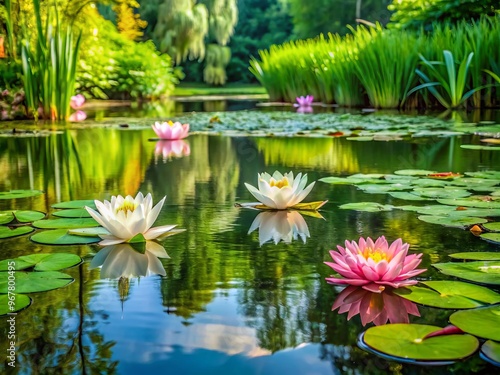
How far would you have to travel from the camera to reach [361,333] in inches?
32.9

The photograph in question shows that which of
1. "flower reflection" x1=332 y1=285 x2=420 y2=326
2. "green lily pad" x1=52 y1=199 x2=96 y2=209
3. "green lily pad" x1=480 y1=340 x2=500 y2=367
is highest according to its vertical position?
"green lily pad" x1=52 y1=199 x2=96 y2=209

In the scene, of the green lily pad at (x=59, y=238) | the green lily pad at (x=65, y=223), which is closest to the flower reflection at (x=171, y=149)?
the green lily pad at (x=65, y=223)

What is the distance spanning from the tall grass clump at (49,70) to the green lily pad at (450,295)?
15.5ft

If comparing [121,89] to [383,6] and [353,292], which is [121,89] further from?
[383,6]

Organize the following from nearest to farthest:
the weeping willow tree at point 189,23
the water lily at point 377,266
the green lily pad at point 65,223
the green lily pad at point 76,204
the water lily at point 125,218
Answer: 1. the water lily at point 377,266
2. the water lily at point 125,218
3. the green lily pad at point 65,223
4. the green lily pad at point 76,204
5. the weeping willow tree at point 189,23

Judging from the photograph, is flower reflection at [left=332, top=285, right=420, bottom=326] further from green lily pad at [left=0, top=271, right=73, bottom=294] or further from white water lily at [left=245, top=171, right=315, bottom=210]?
white water lily at [left=245, top=171, right=315, bottom=210]

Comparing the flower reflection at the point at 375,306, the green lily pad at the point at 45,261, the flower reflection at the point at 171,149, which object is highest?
the flower reflection at the point at 171,149

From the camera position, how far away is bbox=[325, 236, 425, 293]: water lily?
1.00 meters

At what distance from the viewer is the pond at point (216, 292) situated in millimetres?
755

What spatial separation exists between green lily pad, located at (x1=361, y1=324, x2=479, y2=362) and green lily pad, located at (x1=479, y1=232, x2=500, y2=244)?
56 cm

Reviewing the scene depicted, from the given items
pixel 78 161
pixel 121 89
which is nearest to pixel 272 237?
pixel 78 161

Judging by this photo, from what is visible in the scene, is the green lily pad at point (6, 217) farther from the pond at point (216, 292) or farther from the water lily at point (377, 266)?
the water lily at point (377, 266)

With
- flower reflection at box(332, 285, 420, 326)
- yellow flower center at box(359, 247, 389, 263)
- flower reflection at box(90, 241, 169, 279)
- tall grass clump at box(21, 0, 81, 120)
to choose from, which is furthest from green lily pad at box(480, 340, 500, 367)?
tall grass clump at box(21, 0, 81, 120)

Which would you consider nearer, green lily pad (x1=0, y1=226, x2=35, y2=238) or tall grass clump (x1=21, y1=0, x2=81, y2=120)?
green lily pad (x1=0, y1=226, x2=35, y2=238)
